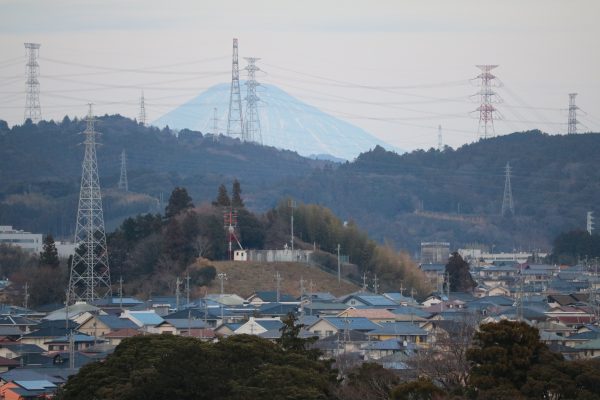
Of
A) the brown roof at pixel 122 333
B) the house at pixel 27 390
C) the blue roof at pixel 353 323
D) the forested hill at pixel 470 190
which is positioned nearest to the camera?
the house at pixel 27 390

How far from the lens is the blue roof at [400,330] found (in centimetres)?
5116

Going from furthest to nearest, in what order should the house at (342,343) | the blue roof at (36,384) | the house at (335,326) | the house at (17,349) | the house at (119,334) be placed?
1. the house at (335,326)
2. the house at (119,334)
3. the house at (17,349)
4. the house at (342,343)
5. the blue roof at (36,384)

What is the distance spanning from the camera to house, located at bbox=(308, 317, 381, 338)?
53.1 m

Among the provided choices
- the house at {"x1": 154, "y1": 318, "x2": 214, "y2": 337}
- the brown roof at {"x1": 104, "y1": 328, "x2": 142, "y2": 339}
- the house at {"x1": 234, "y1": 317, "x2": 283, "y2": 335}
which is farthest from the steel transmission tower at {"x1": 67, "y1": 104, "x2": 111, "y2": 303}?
the house at {"x1": 234, "y1": 317, "x2": 283, "y2": 335}

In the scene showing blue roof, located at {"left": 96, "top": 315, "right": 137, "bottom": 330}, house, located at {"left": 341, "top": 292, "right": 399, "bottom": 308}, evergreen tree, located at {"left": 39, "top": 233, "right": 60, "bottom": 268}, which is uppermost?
evergreen tree, located at {"left": 39, "top": 233, "right": 60, "bottom": 268}

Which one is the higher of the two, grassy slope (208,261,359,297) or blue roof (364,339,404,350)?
grassy slope (208,261,359,297)

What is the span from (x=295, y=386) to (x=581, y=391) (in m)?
5.13

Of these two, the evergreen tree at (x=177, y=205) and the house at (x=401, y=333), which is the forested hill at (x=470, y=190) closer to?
the evergreen tree at (x=177, y=205)

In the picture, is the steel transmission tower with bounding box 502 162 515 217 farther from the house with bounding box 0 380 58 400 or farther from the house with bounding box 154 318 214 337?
the house with bounding box 0 380 58 400

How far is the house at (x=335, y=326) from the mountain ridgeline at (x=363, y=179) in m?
70.9

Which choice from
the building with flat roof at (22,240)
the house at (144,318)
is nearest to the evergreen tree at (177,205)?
the house at (144,318)

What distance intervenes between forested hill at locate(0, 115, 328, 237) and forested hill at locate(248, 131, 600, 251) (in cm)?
799

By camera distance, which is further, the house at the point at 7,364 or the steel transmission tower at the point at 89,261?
the steel transmission tower at the point at 89,261

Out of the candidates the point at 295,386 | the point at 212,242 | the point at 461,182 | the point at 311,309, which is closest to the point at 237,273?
the point at 212,242
